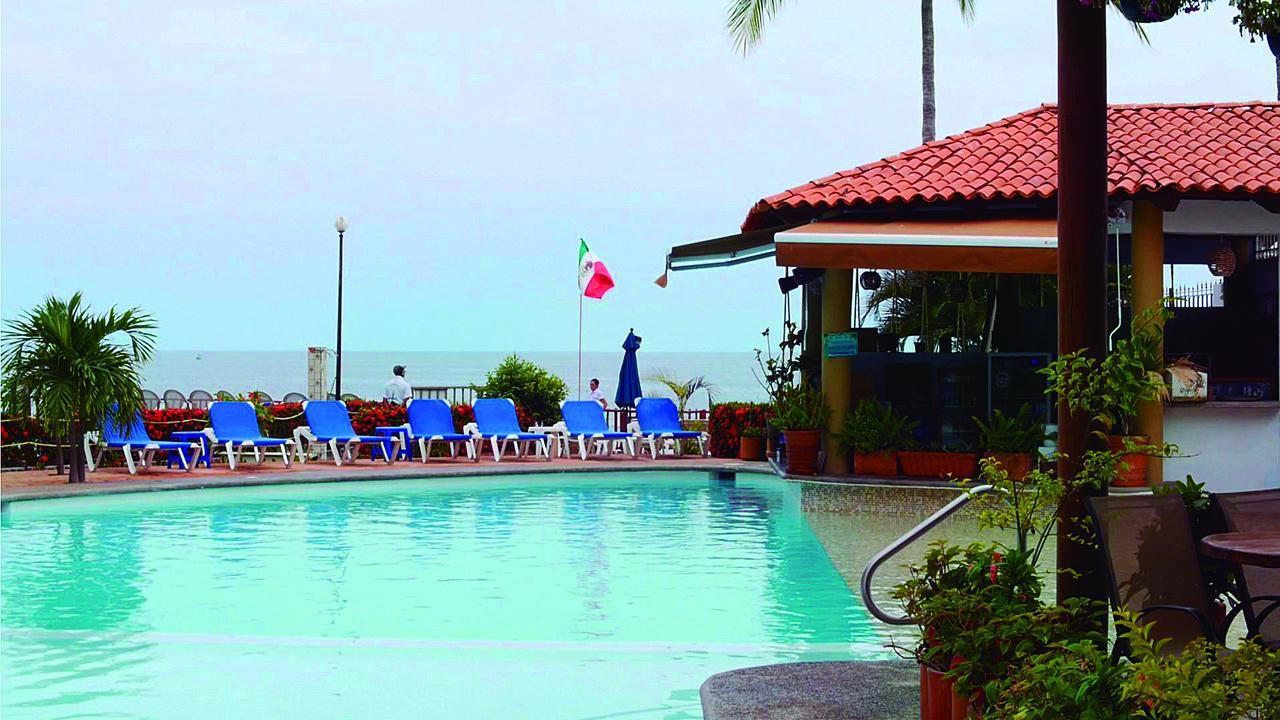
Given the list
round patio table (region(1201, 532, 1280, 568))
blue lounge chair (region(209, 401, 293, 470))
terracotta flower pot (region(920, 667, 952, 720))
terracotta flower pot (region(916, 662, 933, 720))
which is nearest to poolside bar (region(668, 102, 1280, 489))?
blue lounge chair (region(209, 401, 293, 470))

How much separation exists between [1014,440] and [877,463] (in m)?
1.35

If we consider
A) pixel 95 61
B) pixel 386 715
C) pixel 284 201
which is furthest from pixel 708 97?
pixel 386 715

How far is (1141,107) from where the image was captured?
618 inches

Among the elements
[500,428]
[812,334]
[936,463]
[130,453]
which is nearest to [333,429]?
[500,428]

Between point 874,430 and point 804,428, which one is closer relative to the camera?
point 874,430

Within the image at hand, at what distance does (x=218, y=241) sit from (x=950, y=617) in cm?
4962

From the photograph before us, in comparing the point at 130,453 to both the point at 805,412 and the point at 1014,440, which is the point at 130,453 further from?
the point at 1014,440

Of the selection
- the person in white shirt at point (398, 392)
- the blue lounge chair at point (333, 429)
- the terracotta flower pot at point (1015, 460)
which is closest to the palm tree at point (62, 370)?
the blue lounge chair at point (333, 429)

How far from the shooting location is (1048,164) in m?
13.9

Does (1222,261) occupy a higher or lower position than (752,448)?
higher

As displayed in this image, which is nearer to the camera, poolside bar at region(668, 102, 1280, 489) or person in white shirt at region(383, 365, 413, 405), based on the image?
poolside bar at region(668, 102, 1280, 489)

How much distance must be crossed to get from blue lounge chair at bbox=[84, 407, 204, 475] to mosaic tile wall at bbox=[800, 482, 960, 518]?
8.75 meters

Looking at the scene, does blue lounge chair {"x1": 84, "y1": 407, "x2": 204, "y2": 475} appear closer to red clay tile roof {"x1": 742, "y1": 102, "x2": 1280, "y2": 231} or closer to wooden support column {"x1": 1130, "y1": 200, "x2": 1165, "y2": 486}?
red clay tile roof {"x1": 742, "y1": 102, "x2": 1280, "y2": 231}

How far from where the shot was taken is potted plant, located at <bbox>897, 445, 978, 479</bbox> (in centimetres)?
1323
